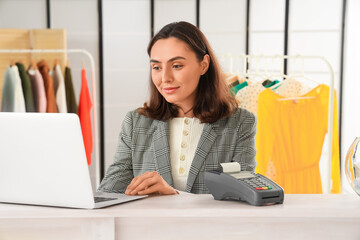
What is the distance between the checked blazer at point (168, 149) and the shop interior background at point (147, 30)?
2869mm

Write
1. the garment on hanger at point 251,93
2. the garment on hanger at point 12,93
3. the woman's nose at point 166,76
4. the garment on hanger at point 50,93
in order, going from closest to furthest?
the woman's nose at point 166,76
the garment on hanger at point 251,93
the garment on hanger at point 12,93
the garment on hanger at point 50,93

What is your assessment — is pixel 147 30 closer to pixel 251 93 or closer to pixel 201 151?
pixel 251 93

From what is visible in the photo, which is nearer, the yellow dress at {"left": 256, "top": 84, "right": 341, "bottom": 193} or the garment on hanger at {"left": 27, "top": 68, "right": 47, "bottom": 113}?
the yellow dress at {"left": 256, "top": 84, "right": 341, "bottom": 193}

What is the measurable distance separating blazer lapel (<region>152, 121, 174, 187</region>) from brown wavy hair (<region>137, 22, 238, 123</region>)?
6cm

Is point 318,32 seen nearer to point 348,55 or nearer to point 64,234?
point 348,55

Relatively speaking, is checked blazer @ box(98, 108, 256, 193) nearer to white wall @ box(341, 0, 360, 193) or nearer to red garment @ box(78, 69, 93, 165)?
red garment @ box(78, 69, 93, 165)

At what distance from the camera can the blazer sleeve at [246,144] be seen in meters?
1.73

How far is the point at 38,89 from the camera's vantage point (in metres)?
3.54

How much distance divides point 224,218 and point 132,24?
154 inches

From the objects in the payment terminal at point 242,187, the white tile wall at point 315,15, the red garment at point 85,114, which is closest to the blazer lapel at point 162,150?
the payment terminal at point 242,187

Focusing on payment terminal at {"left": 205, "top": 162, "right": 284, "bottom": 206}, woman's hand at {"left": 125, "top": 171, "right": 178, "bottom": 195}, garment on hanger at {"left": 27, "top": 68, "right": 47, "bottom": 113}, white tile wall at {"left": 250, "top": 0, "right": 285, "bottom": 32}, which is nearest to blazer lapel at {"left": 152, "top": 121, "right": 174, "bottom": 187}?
woman's hand at {"left": 125, "top": 171, "right": 178, "bottom": 195}

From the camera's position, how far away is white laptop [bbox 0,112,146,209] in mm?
1025

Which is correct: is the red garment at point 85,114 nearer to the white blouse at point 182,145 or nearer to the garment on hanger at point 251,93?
the garment on hanger at point 251,93

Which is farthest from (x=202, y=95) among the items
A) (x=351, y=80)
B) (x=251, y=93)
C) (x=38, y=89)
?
(x=351, y=80)
